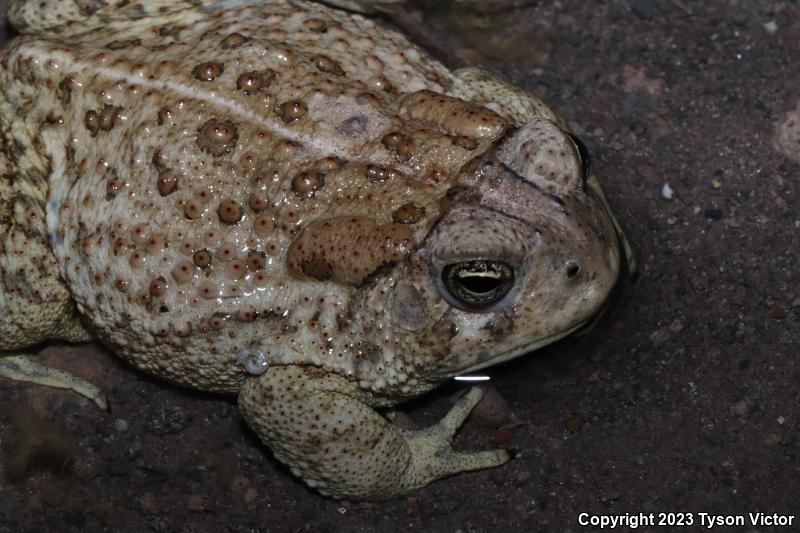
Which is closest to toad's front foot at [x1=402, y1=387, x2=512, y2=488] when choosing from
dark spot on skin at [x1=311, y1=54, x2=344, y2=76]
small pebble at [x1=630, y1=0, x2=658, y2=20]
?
dark spot on skin at [x1=311, y1=54, x2=344, y2=76]

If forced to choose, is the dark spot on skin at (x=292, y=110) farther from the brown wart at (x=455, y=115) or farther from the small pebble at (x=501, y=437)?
the small pebble at (x=501, y=437)

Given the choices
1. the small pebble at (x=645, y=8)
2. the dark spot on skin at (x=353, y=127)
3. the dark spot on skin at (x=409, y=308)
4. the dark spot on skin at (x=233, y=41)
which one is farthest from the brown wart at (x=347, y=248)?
the small pebble at (x=645, y=8)

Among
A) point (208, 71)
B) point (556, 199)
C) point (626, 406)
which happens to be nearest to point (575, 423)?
point (626, 406)

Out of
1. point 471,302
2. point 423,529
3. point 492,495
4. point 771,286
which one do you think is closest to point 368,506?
point 423,529

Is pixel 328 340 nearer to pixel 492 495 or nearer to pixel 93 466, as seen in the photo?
pixel 492 495

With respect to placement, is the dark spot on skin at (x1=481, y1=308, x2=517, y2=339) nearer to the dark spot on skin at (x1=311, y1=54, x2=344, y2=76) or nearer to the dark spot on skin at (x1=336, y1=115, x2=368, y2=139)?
the dark spot on skin at (x1=336, y1=115, x2=368, y2=139)

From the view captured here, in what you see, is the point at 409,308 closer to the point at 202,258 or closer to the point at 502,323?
the point at 502,323
